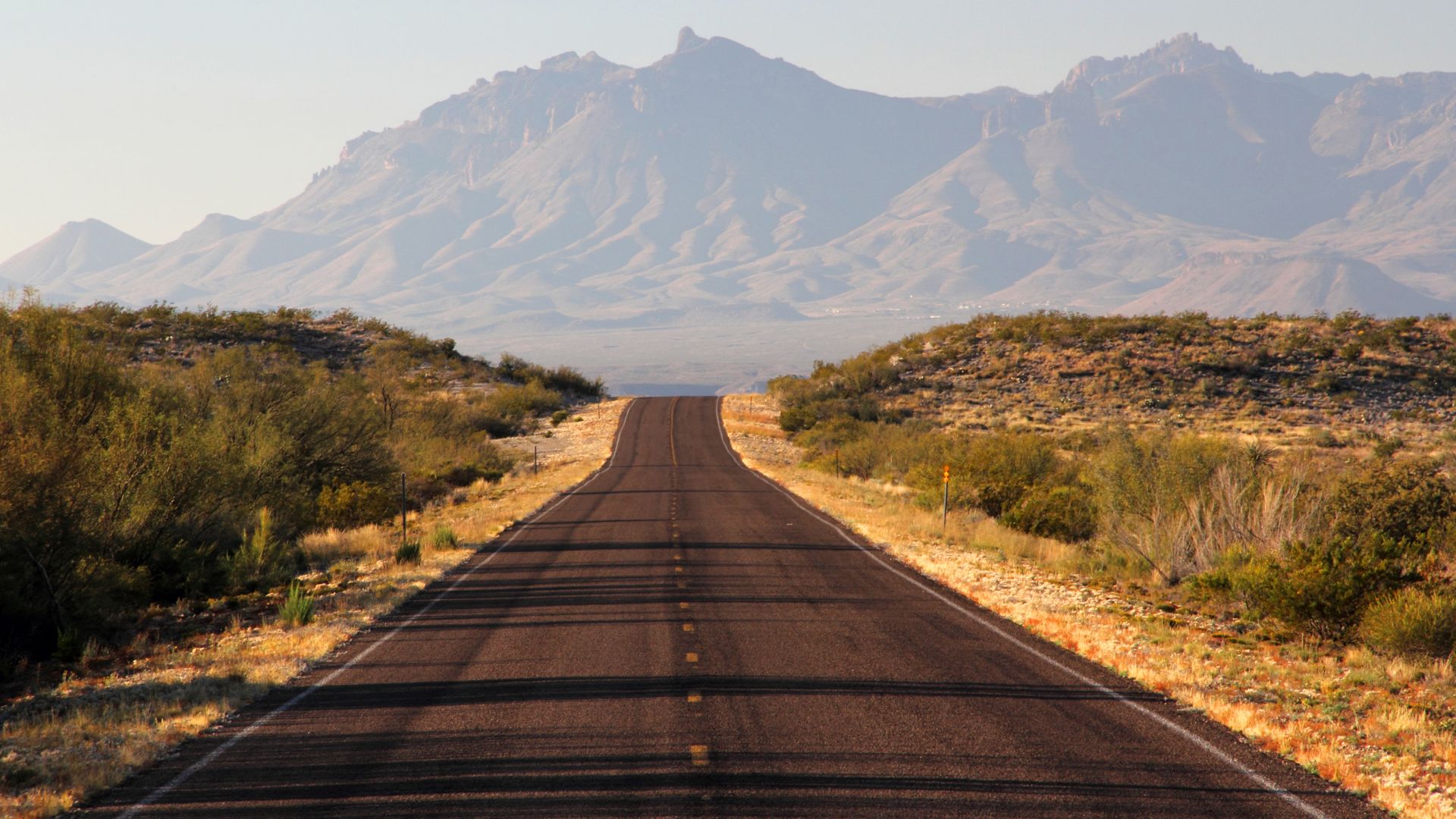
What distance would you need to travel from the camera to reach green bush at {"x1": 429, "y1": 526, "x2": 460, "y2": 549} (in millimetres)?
19594

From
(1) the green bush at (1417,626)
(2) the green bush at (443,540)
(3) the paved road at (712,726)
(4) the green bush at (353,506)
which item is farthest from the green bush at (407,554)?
(1) the green bush at (1417,626)

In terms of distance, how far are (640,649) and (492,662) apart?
1.61 m

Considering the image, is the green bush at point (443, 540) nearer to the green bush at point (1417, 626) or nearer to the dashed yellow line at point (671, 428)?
the green bush at point (1417, 626)

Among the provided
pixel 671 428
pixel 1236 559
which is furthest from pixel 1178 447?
pixel 671 428

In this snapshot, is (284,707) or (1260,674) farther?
(1260,674)

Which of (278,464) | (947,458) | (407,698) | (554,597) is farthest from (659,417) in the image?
(407,698)

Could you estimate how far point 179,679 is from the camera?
10.4 meters

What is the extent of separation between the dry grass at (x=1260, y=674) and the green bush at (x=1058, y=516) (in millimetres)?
3236

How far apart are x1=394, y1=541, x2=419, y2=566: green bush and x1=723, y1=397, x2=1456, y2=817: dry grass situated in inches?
354

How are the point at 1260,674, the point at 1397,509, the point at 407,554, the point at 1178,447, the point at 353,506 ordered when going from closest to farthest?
the point at 1260,674 < the point at 1397,509 < the point at 407,554 < the point at 1178,447 < the point at 353,506

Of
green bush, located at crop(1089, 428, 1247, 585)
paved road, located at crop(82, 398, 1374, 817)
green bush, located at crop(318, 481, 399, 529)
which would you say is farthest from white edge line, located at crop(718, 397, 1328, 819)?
green bush, located at crop(318, 481, 399, 529)

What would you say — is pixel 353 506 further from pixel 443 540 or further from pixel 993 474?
pixel 993 474

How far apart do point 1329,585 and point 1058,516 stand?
1077cm

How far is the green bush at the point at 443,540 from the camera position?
771 inches
